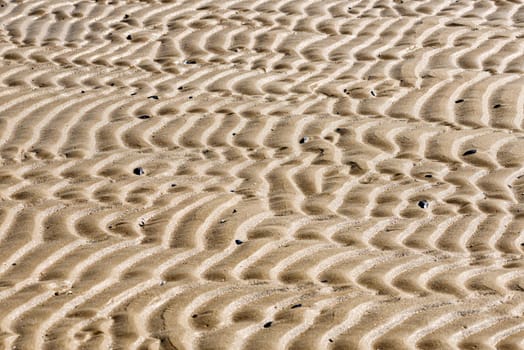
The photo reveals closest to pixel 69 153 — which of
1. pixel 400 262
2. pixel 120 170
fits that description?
Answer: pixel 120 170

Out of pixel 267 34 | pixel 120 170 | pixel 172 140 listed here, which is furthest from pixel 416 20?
pixel 120 170

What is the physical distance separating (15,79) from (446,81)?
2814mm

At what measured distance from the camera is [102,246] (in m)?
4.88

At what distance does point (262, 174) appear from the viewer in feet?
18.9

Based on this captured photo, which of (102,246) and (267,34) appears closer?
(102,246)

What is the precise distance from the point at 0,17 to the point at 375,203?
4454 mm

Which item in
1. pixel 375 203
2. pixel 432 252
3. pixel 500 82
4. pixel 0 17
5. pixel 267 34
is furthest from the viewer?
pixel 0 17

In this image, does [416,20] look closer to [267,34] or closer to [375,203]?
[267,34]

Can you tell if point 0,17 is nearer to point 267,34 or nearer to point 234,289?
point 267,34

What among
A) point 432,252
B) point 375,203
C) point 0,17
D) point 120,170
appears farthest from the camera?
point 0,17

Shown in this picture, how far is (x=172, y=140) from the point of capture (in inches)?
246

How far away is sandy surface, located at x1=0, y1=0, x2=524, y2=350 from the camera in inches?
167

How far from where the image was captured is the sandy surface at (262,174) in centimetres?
423

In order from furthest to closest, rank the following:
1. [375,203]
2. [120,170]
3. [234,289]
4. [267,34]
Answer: [267,34], [120,170], [375,203], [234,289]
